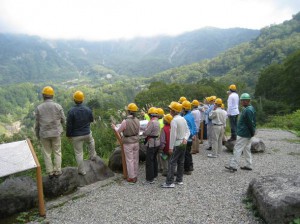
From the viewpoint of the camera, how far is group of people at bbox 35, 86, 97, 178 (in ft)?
21.6

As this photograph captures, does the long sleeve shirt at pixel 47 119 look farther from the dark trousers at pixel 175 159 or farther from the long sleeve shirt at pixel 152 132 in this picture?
the dark trousers at pixel 175 159

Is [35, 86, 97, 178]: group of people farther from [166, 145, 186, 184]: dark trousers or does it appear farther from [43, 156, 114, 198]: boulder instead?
[166, 145, 186, 184]: dark trousers

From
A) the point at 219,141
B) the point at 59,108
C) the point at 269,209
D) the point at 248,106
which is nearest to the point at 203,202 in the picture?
the point at 269,209

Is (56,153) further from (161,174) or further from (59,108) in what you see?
(161,174)

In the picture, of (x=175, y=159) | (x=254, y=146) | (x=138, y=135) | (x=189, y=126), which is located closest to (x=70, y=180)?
(x=138, y=135)

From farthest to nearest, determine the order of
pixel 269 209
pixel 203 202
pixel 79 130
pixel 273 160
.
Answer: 1. pixel 273 160
2. pixel 79 130
3. pixel 203 202
4. pixel 269 209

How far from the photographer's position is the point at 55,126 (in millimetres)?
6676

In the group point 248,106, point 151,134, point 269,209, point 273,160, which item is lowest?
point 273,160

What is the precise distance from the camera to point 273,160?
1003cm

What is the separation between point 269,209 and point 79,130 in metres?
4.82

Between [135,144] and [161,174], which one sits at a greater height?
[135,144]

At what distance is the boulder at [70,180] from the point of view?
6777 mm

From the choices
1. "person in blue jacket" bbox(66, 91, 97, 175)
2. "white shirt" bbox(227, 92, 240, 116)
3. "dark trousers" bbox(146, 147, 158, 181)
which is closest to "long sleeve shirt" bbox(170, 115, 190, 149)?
"dark trousers" bbox(146, 147, 158, 181)

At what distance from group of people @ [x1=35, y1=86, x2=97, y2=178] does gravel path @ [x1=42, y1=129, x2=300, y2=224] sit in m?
1.02
